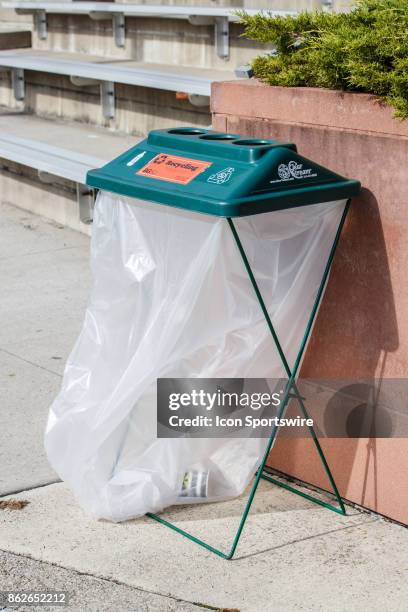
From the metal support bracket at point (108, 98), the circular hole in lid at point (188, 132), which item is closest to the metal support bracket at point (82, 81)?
the metal support bracket at point (108, 98)

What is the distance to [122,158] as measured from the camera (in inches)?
130

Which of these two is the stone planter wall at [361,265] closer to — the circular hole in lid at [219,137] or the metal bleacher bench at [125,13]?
the circular hole in lid at [219,137]

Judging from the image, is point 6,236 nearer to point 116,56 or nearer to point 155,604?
point 116,56

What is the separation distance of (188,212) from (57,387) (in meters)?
1.81

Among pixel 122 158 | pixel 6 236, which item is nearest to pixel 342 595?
pixel 122 158

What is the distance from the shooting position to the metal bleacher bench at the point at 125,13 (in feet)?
24.2

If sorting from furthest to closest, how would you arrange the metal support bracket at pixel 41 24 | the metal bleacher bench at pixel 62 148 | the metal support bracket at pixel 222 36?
the metal support bracket at pixel 41 24 < the metal support bracket at pixel 222 36 < the metal bleacher bench at pixel 62 148

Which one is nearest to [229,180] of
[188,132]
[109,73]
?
[188,132]

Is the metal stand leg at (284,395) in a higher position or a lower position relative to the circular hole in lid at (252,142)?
lower

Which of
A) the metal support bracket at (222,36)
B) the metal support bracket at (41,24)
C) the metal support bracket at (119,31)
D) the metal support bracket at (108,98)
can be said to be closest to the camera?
the metal support bracket at (222,36)

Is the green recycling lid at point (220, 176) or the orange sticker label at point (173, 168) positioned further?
the orange sticker label at point (173, 168)

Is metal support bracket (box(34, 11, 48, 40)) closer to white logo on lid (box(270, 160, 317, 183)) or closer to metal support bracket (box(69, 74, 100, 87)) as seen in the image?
metal support bracket (box(69, 74, 100, 87))

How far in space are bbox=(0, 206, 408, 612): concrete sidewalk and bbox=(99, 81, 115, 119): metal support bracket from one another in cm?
484

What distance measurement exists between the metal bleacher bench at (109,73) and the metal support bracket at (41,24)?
1.00ft
